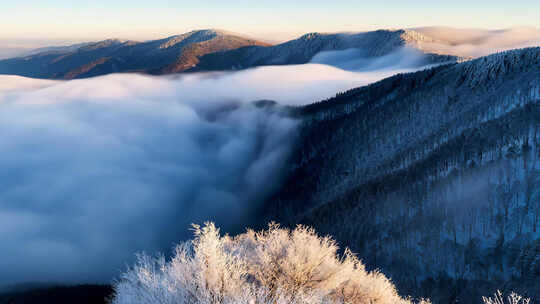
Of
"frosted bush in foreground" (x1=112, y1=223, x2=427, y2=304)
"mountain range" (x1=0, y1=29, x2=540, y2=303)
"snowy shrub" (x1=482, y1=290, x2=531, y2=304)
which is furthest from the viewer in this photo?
"mountain range" (x1=0, y1=29, x2=540, y2=303)

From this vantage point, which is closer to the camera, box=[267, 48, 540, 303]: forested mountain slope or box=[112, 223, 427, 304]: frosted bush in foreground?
box=[112, 223, 427, 304]: frosted bush in foreground

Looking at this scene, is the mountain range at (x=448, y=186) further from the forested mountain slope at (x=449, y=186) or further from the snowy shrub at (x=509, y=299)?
the snowy shrub at (x=509, y=299)

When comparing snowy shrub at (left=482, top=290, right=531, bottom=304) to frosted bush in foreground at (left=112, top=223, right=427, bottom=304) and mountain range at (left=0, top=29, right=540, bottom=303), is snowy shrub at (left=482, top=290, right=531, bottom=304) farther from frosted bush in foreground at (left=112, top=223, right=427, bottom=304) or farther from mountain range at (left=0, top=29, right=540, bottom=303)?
frosted bush in foreground at (left=112, top=223, right=427, bottom=304)

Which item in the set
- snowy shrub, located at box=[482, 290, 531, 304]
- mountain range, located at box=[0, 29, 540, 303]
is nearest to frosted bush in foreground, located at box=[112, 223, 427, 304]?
snowy shrub, located at box=[482, 290, 531, 304]

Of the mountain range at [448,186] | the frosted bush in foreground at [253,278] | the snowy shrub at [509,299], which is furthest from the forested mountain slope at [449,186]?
the frosted bush in foreground at [253,278]

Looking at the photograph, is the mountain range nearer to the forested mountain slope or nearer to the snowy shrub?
the forested mountain slope

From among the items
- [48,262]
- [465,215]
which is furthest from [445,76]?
[48,262]

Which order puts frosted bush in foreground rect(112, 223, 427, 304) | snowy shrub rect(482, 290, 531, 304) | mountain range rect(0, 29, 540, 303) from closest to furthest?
snowy shrub rect(482, 290, 531, 304) → frosted bush in foreground rect(112, 223, 427, 304) → mountain range rect(0, 29, 540, 303)
